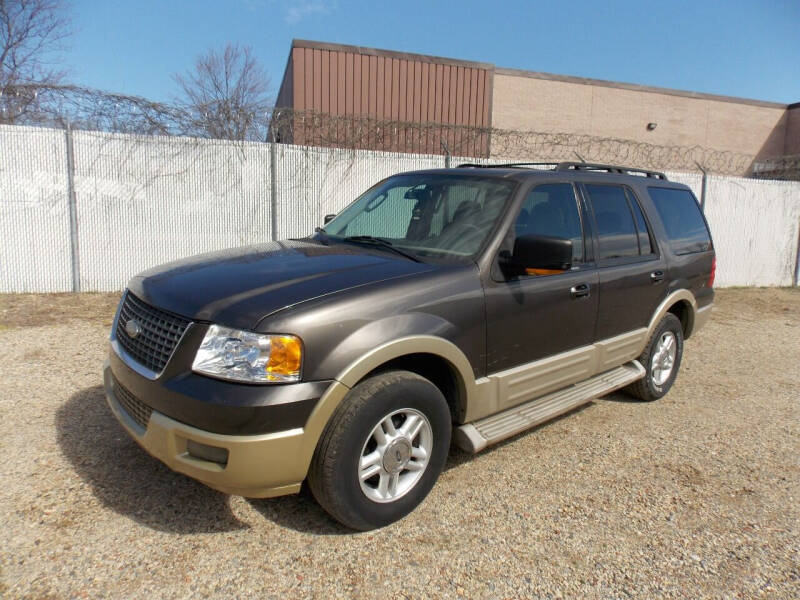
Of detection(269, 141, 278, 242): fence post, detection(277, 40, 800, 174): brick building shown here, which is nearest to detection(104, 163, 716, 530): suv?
detection(269, 141, 278, 242): fence post

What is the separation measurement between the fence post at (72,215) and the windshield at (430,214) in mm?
5801

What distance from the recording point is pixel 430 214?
149 inches

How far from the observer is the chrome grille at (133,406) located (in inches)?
109

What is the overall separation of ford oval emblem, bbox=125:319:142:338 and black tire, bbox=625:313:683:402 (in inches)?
153

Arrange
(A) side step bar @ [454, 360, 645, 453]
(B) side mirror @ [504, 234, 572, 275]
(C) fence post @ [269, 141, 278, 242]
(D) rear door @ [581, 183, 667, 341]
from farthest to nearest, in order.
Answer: (C) fence post @ [269, 141, 278, 242], (D) rear door @ [581, 183, 667, 341], (A) side step bar @ [454, 360, 645, 453], (B) side mirror @ [504, 234, 572, 275]

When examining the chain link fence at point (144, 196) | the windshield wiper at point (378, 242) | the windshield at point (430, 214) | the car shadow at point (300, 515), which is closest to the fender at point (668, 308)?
the windshield at point (430, 214)

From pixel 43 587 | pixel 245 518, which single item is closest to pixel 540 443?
pixel 245 518

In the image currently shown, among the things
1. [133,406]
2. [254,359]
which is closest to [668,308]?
[254,359]

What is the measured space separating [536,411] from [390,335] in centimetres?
143

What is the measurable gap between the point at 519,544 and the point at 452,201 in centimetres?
212

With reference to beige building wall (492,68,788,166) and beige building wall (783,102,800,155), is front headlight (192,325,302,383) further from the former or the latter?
beige building wall (783,102,800,155)

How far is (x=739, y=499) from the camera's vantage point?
3.40 meters

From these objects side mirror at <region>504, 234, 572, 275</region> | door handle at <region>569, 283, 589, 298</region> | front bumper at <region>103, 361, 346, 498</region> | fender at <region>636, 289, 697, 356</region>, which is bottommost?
front bumper at <region>103, 361, 346, 498</region>

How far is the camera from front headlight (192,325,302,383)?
248 cm
